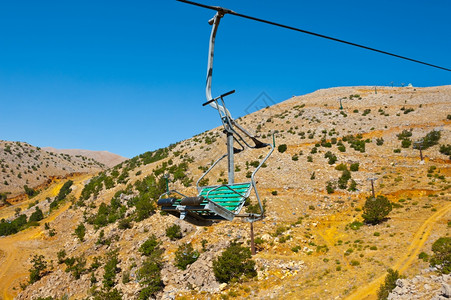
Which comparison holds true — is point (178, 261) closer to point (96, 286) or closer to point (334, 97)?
point (96, 286)

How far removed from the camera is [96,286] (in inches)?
768

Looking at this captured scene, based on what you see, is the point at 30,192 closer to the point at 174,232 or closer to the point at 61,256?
the point at 61,256

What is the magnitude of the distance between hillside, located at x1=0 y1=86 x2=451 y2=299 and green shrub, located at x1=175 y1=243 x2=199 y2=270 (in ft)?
1.46

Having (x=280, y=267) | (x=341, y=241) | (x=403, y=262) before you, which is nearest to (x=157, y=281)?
(x=280, y=267)

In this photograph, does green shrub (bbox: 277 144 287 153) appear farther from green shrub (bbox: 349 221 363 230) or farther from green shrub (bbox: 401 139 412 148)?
green shrub (bbox: 349 221 363 230)

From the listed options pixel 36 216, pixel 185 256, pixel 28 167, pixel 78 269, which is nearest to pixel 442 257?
pixel 185 256

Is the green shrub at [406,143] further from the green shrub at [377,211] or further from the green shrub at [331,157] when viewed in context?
the green shrub at [377,211]

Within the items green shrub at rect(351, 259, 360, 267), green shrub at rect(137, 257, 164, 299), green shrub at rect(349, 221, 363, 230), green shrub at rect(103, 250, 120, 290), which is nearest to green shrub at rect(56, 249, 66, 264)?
green shrub at rect(103, 250, 120, 290)

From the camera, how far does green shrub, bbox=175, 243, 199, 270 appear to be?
18.5 m

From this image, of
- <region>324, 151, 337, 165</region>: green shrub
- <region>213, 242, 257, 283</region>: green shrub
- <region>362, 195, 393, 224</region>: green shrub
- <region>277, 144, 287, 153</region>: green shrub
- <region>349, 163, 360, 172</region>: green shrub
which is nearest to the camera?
<region>213, 242, 257, 283</region>: green shrub

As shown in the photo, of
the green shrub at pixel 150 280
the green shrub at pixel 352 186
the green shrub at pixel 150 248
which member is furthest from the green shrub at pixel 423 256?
the green shrub at pixel 150 248

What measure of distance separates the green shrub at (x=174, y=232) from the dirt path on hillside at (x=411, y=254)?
13256mm

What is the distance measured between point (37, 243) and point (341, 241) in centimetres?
2990

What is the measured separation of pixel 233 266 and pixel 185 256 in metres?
3.90
